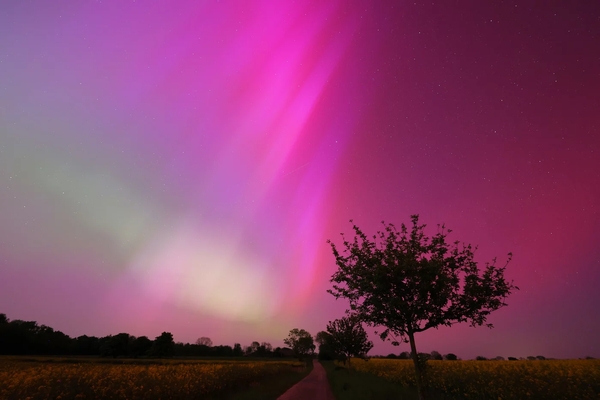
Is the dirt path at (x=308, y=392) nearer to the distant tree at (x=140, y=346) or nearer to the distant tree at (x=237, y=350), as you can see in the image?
the distant tree at (x=140, y=346)

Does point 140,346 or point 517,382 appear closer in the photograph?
point 517,382

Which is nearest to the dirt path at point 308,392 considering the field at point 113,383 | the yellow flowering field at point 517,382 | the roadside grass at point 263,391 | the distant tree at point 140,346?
the roadside grass at point 263,391

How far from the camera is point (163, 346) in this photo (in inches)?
3620

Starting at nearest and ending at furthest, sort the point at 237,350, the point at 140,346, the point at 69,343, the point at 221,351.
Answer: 1. the point at 69,343
2. the point at 140,346
3. the point at 221,351
4. the point at 237,350

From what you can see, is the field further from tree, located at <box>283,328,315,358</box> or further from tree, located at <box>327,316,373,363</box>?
tree, located at <box>283,328,315,358</box>

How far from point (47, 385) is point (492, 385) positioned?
2389 centimetres

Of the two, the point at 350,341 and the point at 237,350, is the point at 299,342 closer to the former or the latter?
the point at 237,350

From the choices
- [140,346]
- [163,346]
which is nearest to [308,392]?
[163,346]

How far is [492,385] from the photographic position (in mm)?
17688

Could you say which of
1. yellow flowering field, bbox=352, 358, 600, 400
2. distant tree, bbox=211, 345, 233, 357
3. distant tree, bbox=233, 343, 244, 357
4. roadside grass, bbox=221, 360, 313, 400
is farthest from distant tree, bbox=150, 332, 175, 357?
yellow flowering field, bbox=352, 358, 600, 400

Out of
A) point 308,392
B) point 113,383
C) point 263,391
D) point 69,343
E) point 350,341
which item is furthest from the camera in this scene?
point 69,343

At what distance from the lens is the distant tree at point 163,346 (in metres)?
90.6

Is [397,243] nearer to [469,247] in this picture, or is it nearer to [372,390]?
[469,247]

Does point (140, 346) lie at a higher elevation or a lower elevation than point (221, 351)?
lower
